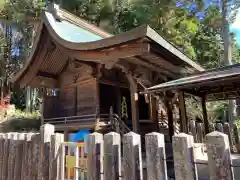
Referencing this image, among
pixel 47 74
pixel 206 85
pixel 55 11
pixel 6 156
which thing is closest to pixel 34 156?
pixel 6 156

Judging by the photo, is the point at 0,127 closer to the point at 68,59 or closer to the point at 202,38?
the point at 68,59

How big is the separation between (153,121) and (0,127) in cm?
963

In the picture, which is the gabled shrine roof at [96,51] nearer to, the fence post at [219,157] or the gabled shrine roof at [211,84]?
the gabled shrine roof at [211,84]

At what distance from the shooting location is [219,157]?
51.8 inches

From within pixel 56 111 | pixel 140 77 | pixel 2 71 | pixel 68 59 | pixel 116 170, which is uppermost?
pixel 2 71

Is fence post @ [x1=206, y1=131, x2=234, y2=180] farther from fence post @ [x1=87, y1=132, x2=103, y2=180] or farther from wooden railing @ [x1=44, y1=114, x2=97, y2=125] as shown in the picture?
wooden railing @ [x1=44, y1=114, x2=97, y2=125]

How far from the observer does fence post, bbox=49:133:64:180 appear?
94.3 inches

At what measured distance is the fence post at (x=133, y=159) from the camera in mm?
1699

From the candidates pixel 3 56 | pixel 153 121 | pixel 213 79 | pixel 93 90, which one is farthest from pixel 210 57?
pixel 3 56

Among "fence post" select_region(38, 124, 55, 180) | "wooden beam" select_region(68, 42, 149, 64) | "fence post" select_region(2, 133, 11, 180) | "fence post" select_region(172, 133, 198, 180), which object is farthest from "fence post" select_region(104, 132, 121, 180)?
"wooden beam" select_region(68, 42, 149, 64)

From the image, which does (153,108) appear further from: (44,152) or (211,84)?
(44,152)

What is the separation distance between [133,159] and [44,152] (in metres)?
1.27

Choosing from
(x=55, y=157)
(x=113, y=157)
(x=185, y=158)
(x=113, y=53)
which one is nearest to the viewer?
(x=185, y=158)

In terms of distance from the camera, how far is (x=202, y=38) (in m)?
20.8
